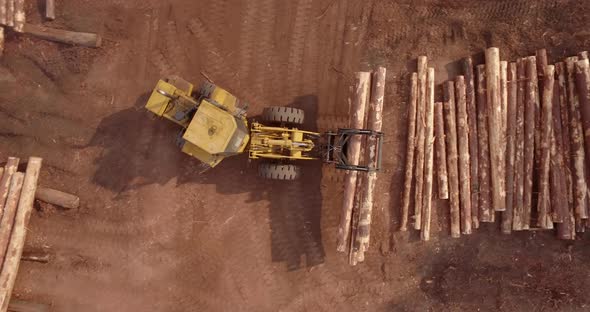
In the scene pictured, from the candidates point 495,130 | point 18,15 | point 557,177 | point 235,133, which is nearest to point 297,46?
point 235,133

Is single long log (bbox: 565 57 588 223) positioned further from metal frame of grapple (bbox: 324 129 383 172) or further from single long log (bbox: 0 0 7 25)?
single long log (bbox: 0 0 7 25)

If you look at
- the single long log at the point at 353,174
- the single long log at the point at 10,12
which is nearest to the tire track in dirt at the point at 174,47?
the single long log at the point at 10,12

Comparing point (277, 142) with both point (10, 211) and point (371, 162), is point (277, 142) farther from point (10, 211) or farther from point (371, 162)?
point (10, 211)

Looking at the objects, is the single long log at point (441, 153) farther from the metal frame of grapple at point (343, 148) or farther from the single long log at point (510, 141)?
the metal frame of grapple at point (343, 148)

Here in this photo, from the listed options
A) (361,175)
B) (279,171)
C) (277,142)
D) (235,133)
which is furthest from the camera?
(361,175)

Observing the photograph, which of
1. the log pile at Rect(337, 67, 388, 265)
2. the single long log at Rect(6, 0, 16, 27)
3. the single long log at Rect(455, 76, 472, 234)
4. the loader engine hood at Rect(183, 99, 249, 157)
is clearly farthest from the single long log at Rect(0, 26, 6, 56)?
the single long log at Rect(455, 76, 472, 234)
